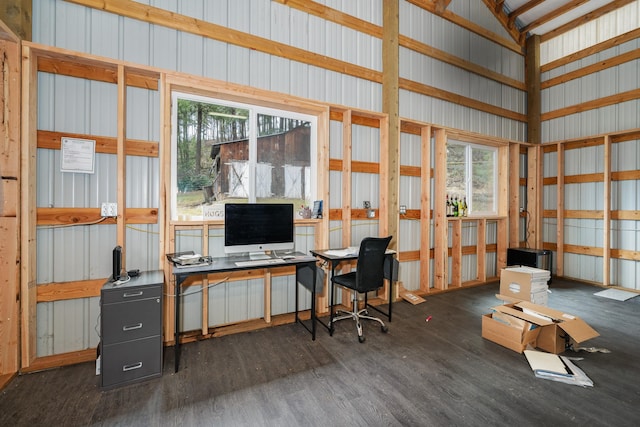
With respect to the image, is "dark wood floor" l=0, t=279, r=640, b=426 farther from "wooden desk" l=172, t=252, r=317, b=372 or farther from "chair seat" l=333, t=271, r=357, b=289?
"chair seat" l=333, t=271, r=357, b=289

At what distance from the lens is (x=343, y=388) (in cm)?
213

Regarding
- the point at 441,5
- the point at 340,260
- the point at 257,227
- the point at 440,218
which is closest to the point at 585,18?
the point at 441,5

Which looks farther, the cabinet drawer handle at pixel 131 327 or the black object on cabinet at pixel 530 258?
the black object on cabinet at pixel 530 258

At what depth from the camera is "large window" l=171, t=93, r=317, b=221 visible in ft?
9.91

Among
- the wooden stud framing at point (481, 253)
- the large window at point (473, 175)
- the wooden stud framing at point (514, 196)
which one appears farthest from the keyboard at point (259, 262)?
the wooden stud framing at point (514, 196)

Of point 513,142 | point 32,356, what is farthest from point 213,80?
point 513,142

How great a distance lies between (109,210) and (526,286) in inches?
185

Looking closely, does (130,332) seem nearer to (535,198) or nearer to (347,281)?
(347,281)

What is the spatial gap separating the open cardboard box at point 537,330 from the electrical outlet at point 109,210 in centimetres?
379

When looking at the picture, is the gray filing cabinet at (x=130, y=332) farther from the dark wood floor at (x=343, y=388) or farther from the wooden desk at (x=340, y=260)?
the wooden desk at (x=340, y=260)

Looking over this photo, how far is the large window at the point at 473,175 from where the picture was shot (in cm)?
494

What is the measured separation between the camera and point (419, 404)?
1964 millimetres

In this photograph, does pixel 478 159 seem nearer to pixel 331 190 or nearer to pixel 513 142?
pixel 513 142

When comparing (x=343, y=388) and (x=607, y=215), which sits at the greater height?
(x=607, y=215)
